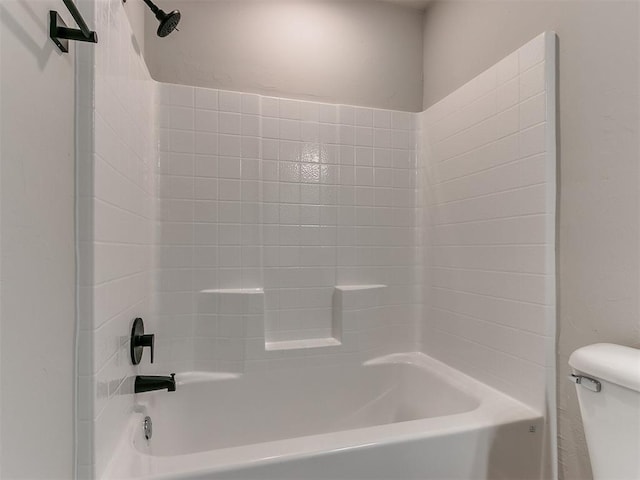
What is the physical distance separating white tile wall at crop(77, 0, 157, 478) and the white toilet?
1236mm

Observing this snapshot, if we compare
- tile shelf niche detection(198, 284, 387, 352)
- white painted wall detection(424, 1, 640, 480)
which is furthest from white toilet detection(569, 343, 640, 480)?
tile shelf niche detection(198, 284, 387, 352)

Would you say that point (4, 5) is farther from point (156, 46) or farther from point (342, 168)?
point (342, 168)

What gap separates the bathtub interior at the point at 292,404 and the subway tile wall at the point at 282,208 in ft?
0.57

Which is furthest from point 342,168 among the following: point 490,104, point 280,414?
point 280,414

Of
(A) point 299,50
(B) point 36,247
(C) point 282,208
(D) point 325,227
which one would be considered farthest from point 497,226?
(B) point 36,247

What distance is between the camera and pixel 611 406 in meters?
0.90

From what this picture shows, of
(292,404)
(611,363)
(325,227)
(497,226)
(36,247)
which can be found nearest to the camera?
(36,247)

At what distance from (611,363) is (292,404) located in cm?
126

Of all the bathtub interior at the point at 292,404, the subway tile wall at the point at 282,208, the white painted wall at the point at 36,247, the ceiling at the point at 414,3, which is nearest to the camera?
the white painted wall at the point at 36,247

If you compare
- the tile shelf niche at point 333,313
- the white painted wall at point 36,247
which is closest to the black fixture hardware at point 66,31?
the white painted wall at point 36,247

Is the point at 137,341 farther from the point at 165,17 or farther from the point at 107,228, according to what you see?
the point at 165,17

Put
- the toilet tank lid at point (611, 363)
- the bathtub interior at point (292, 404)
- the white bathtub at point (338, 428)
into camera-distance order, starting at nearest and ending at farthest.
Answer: the toilet tank lid at point (611, 363), the white bathtub at point (338, 428), the bathtub interior at point (292, 404)

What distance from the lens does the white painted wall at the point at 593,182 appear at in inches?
40.4

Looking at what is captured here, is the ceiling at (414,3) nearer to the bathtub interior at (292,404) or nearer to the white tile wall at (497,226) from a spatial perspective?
the white tile wall at (497,226)
